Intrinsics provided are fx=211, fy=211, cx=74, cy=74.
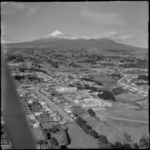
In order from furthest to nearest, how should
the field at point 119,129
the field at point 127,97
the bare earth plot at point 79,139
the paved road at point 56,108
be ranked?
the field at point 127,97 → the paved road at point 56,108 → the field at point 119,129 → the bare earth plot at point 79,139

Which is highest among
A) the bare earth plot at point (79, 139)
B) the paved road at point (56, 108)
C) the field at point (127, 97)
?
the field at point (127, 97)

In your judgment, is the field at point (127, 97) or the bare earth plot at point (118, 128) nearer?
the bare earth plot at point (118, 128)

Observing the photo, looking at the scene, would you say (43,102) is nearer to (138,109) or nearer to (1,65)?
(138,109)

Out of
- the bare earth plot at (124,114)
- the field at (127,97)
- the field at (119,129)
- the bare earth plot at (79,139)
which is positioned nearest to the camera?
the bare earth plot at (79,139)

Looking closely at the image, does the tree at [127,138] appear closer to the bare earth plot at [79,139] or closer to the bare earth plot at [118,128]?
the bare earth plot at [118,128]

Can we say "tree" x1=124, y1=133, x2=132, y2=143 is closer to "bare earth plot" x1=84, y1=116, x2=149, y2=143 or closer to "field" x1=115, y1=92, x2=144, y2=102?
"bare earth plot" x1=84, y1=116, x2=149, y2=143

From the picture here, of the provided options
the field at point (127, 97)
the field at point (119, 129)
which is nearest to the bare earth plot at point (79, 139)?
the field at point (119, 129)

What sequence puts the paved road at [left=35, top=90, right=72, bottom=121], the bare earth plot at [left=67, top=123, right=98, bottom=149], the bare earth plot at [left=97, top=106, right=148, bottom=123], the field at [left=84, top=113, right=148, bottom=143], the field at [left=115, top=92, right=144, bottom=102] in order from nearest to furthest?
the bare earth plot at [left=67, top=123, right=98, bottom=149], the field at [left=84, top=113, right=148, bottom=143], the bare earth plot at [left=97, top=106, right=148, bottom=123], the paved road at [left=35, top=90, right=72, bottom=121], the field at [left=115, top=92, right=144, bottom=102]

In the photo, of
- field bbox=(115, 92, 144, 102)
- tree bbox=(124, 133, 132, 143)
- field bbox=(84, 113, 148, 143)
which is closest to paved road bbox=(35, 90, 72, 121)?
field bbox=(84, 113, 148, 143)
